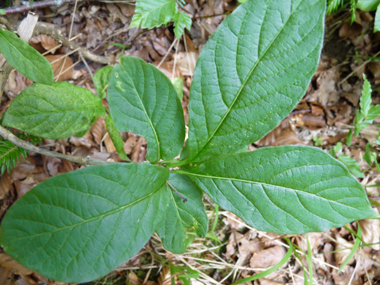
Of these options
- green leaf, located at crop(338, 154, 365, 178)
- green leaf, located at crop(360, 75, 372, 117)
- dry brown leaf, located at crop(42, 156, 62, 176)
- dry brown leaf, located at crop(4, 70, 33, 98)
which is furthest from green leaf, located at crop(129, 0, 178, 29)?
green leaf, located at crop(338, 154, 365, 178)

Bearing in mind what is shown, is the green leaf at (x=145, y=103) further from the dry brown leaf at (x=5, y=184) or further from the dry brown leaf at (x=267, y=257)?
the dry brown leaf at (x=267, y=257)

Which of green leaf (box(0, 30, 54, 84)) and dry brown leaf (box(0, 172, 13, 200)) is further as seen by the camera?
dry brown leaf (box(0, 172, 13, 200))

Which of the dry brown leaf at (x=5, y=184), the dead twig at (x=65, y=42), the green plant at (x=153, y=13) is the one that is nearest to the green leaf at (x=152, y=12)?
the green plant at (x=153, y=13)

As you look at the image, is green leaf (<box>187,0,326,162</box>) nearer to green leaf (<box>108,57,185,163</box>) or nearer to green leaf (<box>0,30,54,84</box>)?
green leaf (<box>108,57,185,163</box>)

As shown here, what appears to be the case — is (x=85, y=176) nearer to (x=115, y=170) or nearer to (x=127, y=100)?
(x=115, y=170)

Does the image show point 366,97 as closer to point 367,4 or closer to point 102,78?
point 367,4

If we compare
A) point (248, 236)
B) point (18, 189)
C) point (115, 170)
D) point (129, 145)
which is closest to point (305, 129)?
point (248, 236)

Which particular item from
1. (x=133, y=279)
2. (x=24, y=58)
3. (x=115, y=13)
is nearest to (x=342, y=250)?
(x=133, y=279)
